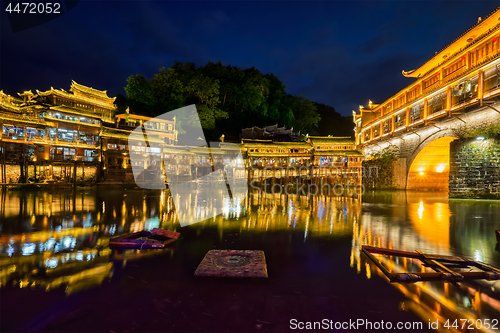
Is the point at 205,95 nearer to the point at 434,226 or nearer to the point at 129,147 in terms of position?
the point at 129,147

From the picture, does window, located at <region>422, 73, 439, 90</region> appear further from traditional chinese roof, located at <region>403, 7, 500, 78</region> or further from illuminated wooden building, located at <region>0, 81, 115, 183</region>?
illuminated wooden building, located at <region>0, 81, 115, 183</region>

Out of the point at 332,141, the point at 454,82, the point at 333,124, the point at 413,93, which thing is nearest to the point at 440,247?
the point at 454,82

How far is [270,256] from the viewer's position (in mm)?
5598

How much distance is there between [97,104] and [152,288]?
38.9 m

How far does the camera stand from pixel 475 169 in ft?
53.3

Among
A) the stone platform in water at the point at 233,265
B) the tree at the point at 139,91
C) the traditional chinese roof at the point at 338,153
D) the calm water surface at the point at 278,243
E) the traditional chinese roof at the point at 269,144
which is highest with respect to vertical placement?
the tree at the point at 139,91

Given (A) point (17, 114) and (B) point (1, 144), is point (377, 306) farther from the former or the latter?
(A) point (17, 114)

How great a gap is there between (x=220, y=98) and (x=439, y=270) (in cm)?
4730

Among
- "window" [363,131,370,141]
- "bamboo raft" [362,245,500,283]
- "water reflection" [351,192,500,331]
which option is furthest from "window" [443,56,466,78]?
"bamboo raft" [362,245,500,283]

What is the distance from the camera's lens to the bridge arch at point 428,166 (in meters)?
23.8

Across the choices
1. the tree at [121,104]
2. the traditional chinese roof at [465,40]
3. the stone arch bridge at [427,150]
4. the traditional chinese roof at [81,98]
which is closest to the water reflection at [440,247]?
the stone arch bridge at [427,150]

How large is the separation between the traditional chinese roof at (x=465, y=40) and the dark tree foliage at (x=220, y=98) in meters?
28.0

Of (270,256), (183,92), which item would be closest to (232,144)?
(183,92)

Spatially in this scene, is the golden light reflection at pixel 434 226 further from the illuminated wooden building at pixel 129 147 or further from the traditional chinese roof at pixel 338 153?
the illuminated wooden building at pixel 129 147
